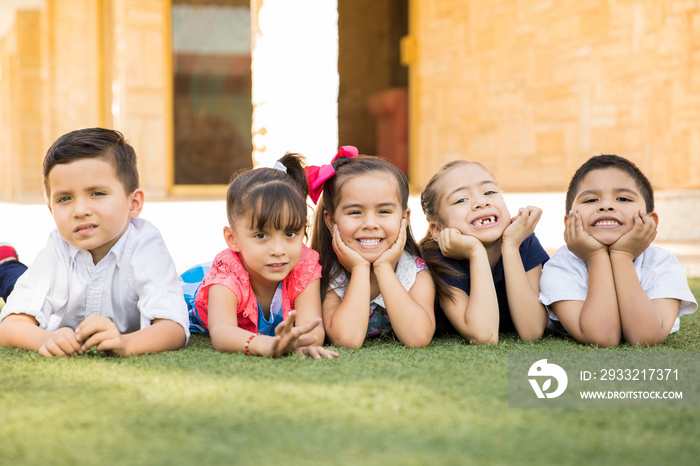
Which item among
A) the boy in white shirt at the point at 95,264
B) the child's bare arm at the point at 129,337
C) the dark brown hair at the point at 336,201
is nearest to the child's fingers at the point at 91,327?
the child's bare arm at the point at 129,337

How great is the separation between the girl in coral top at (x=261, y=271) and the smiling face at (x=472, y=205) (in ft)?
1.59

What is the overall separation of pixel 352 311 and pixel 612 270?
0.82 metres

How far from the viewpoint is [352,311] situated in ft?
6.91

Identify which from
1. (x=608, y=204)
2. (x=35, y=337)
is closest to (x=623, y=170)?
(x=608, y=204)

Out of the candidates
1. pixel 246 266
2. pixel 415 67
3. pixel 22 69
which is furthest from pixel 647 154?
pixel 22 69

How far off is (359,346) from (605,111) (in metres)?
4.49

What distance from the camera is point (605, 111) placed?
5.82 m

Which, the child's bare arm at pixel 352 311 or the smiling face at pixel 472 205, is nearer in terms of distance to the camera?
the child's bare arm at pixel 352 311

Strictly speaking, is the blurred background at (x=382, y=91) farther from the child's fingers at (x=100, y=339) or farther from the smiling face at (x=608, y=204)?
the child's fingers at (x=100, y=339)

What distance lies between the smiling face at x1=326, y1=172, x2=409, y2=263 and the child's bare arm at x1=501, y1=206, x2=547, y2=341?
0.37 m

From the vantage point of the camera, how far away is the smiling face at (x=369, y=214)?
2219 mm

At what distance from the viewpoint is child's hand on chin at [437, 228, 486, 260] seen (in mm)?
2234

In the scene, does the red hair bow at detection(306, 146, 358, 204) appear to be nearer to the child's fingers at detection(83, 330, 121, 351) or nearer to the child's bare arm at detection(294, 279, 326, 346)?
the child's bare arm at detection(294, 279, 326, 346)

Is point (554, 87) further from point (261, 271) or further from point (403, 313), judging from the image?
point (261, 271)
